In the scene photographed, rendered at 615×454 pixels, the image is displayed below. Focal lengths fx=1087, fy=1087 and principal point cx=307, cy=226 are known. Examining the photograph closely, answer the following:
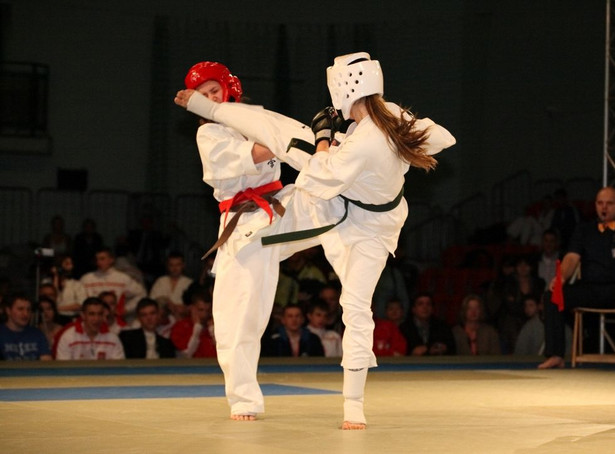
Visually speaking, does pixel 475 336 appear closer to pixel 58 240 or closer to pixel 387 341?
pixel 387 341

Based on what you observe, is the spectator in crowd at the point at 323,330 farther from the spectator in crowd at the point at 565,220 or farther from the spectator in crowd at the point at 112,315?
the spectator in crowd at the point at 565,220

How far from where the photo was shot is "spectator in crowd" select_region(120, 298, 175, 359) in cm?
817

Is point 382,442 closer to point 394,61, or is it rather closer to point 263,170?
point 263,170

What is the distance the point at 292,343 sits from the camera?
28.1ft

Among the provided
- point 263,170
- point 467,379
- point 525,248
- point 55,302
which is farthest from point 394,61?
point 263,170

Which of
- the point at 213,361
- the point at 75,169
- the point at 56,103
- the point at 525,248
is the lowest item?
the point at 213,361

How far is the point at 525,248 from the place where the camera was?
1262cm

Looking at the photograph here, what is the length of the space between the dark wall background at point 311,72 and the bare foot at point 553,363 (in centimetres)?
695

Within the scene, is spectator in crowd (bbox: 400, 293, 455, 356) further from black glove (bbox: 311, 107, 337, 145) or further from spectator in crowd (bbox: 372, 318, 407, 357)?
black glove (bbox: 311, 107, 337, 145)

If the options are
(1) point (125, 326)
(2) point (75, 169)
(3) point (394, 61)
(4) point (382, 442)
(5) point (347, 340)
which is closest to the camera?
(4) point (382, 442)

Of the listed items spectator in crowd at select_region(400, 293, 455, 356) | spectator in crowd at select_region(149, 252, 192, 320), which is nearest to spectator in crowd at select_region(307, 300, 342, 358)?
spectator in crowd at select_region(400, 293, 455, 356)

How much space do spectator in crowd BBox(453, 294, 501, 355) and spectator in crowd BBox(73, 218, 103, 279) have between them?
3.88 meters

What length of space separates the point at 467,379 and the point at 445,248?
25.4ft

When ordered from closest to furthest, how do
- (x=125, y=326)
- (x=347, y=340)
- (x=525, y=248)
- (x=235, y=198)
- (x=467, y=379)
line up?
1. (x=347, y=340)
2. (x=235, y=198)
3. (x=467, y=379)
4. (x=125, y=326)
5. (x=525, y=248)
